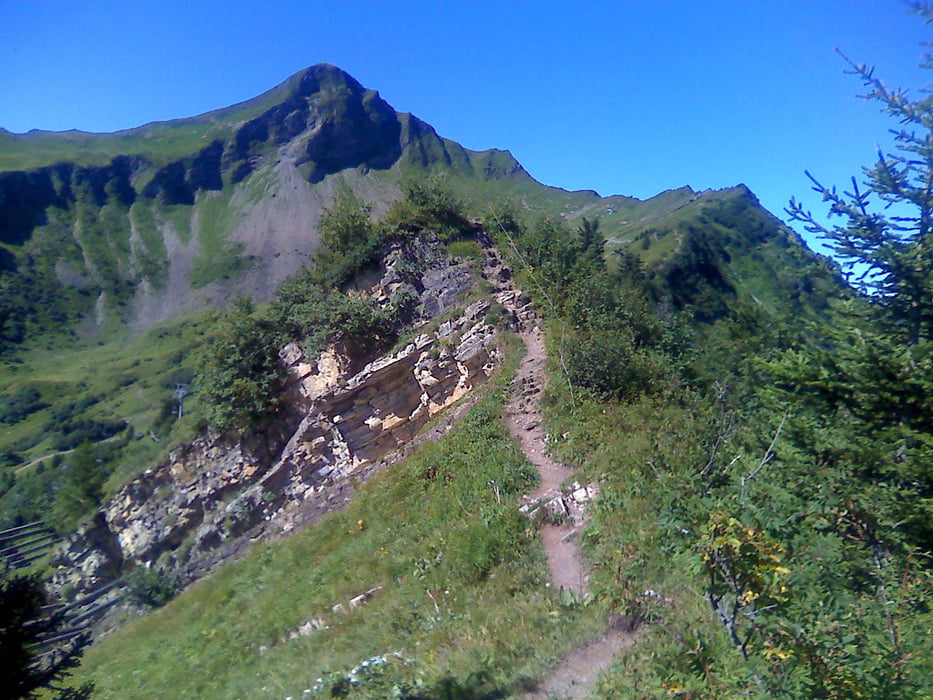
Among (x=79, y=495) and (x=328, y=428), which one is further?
(x=79, y=495)

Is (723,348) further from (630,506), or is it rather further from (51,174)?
(51,174)

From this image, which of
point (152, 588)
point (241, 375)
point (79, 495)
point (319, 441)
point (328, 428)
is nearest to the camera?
point (152, 588)

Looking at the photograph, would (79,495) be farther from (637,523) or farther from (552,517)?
(637,523)

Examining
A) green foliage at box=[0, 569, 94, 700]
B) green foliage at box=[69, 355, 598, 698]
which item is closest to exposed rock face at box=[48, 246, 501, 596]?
green foliage at box=[69, 355, 598, 698]

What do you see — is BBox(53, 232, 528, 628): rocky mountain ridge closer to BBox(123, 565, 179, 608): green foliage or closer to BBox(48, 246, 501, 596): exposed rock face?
BBox(48, 246, 501, 596): exposed rock face

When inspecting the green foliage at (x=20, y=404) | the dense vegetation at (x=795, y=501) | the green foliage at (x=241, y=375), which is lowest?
the dense vegetation at (x=795, y=501)

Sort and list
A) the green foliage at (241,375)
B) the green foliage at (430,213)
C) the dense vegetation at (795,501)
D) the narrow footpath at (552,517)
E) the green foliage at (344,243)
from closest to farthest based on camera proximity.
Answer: the dense vegetation at (795,501)
the narrow footpath at (552,517)
the green foliage at (241,375)
the green foliage at (344,243)
the green foliage at (430,213)

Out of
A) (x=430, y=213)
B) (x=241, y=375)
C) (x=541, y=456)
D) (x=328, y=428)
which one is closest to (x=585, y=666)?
(x=541, y=456)

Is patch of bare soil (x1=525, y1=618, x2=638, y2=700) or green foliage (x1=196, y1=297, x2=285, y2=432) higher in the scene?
green foliage (x1=196, y1=297, x2=285, y2=432)

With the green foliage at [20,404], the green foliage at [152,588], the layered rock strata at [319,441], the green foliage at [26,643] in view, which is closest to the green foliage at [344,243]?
the layered rock strata at [319,441]

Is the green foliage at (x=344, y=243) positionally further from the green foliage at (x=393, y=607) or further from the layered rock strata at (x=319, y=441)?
the green foliage at (x=393, y=607)

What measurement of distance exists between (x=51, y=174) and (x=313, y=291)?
360 ft

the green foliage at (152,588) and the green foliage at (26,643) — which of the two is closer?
the green foliage at (26,643)

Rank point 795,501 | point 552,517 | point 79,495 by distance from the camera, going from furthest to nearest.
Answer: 1. point 79,495
2. point 552,517
3. point 795,501
